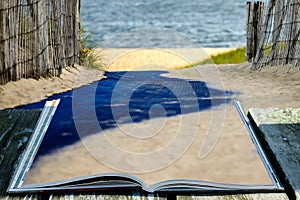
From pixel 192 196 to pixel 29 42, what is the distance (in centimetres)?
199

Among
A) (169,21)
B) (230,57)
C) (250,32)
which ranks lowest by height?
(169,21)

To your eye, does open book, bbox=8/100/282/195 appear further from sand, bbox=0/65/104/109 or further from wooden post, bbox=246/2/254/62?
wooden post, bbox=246/2/254/62

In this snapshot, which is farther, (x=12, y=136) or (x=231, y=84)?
(x=231, y=84)

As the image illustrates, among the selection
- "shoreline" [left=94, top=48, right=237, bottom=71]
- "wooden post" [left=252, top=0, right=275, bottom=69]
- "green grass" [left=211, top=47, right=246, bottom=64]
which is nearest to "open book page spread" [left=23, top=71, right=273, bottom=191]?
"wooden post" [left=252, top=0, right=275, bottom=69]

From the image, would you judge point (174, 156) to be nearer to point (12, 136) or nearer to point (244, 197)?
point (244, 197)

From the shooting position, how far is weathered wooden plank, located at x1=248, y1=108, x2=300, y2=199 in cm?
92

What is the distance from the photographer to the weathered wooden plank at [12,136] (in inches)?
38.7

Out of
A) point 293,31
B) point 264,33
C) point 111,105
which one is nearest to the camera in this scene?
point 111,105

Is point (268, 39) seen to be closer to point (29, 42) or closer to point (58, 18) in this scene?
point (58, 18)

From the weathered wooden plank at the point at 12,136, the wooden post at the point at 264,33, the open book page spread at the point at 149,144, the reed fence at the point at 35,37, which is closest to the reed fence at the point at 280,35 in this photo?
the wooden post at the point at 264,33

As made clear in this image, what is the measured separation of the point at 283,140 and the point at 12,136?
0.65m

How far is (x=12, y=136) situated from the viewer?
44.3 inches

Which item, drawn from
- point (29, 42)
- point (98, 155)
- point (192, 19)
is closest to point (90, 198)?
point (98, 155)

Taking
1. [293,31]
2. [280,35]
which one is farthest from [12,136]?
[280,35]
